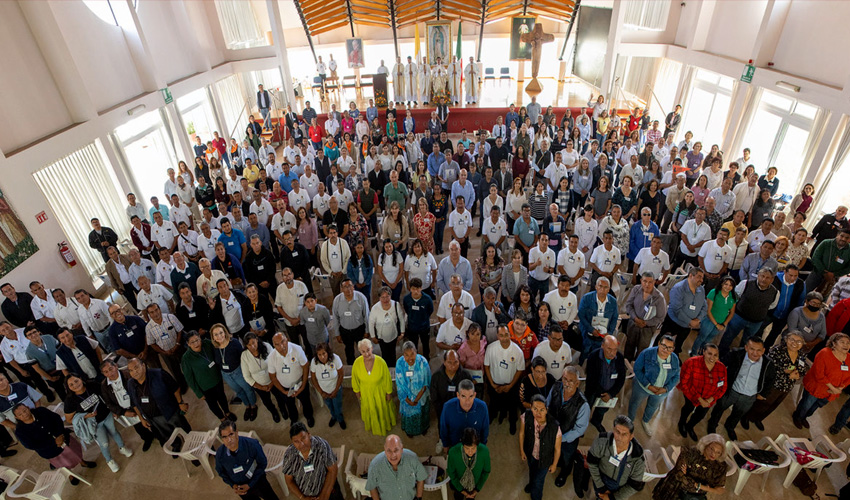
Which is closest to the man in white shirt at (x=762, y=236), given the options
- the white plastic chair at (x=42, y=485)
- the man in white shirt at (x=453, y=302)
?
the man in white shirt at (x=453, y=302)

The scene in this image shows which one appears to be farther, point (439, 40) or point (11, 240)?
point (439, 40)

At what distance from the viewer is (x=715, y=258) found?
19.1 ft

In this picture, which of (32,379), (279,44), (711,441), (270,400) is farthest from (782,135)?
(279,44)

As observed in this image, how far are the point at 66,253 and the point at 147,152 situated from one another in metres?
4.84

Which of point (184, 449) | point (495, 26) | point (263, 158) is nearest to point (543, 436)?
point (184, 449)

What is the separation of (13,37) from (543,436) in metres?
9.99

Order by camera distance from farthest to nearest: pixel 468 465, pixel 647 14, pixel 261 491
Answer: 1. pixel 647 14
2. pixel 261 491
3. pixel 468 465

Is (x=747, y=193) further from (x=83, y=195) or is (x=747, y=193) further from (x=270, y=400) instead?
(x=83, y=195)

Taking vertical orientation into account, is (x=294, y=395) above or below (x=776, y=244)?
below

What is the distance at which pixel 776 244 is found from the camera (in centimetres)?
548

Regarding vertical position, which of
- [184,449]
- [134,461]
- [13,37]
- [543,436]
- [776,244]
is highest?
[13,37]

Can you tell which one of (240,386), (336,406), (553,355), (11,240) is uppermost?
(11,240)

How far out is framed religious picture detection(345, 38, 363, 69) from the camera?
19.0 meters

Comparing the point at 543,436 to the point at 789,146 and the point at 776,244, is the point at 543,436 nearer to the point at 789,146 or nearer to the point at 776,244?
the point at 776,244
